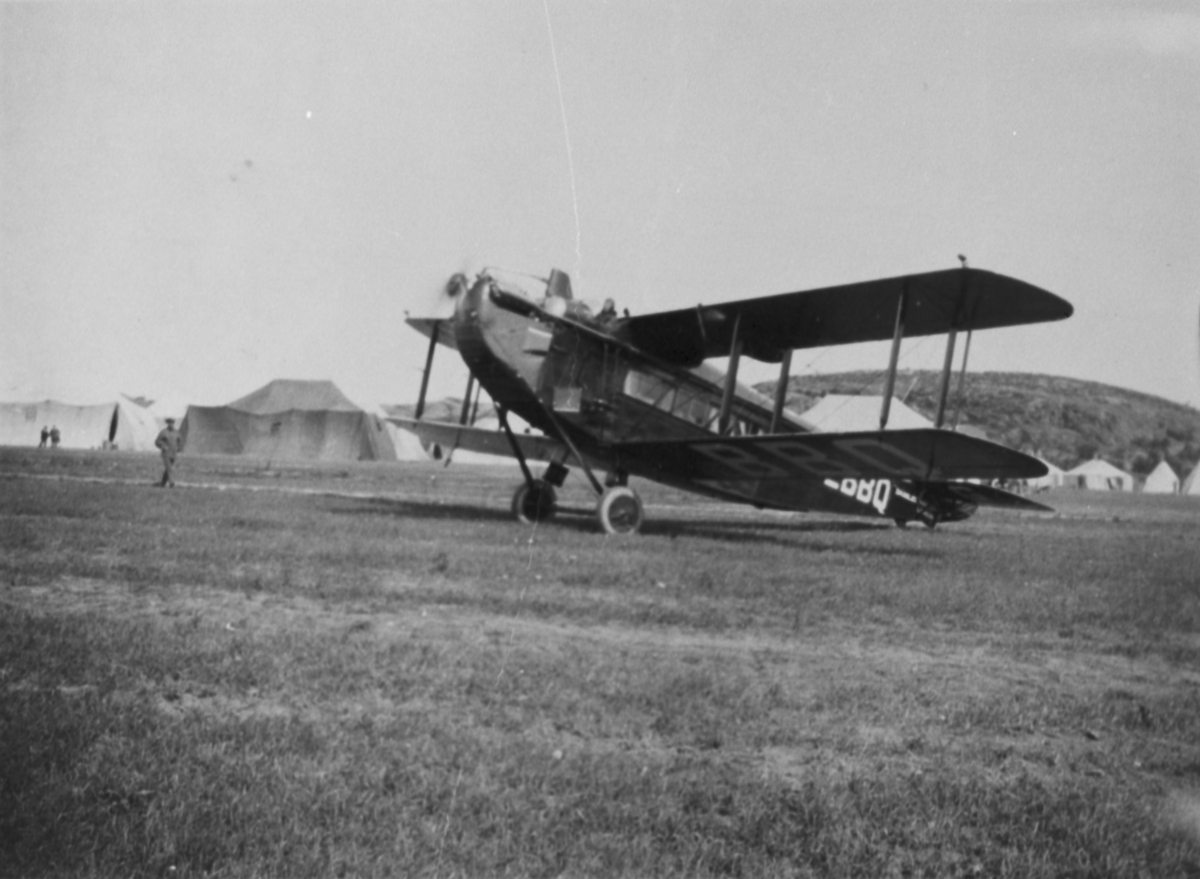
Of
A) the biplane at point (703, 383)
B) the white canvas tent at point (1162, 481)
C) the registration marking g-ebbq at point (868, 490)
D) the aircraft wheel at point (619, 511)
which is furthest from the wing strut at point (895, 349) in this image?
the white canvas tent at point (1162, 481)

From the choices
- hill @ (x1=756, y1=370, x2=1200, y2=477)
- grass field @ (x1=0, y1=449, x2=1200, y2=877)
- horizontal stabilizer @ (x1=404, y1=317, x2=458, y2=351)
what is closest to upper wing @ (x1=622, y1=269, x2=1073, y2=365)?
horizontal stabilizer @ (x1=404, y1=317, x2=458, y2=351)

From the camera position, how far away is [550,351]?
41.3ft

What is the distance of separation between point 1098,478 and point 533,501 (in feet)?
223

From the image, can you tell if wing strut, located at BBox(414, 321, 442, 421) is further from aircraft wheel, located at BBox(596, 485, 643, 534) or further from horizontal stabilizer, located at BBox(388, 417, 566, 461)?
aircraft wheel, located at BBox(596, 485, 643, 534)

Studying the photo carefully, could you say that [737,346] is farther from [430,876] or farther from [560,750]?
[430,876]

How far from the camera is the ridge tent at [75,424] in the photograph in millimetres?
48094

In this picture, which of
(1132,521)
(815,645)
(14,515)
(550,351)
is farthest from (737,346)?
(1132,521)

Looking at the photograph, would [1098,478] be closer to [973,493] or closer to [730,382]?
[973,493]

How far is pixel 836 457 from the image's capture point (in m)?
11.4

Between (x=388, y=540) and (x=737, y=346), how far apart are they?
17.6 ft

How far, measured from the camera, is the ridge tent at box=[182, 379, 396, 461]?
1868 inches

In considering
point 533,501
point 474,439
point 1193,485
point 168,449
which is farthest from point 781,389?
point 1193,485

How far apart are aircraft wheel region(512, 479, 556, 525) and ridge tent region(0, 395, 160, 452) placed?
41.3 metres

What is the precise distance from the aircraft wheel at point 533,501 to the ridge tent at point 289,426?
34633mm
